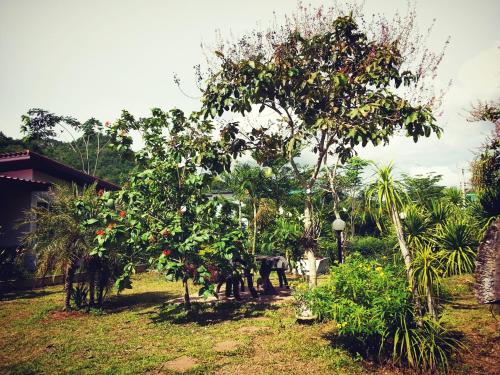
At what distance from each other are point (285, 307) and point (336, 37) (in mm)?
7333

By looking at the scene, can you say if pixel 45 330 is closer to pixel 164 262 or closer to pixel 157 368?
pixel 164 262

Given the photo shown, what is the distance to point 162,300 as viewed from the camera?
10.7 metres

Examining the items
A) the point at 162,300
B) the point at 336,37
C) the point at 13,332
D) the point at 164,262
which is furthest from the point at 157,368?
the point at 336,37

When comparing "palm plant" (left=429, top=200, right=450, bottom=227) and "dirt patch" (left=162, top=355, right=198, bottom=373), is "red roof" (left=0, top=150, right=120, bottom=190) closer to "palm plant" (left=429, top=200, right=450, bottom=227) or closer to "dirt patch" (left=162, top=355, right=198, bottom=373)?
"dirt patch" (left=162, top=355, right=198, bottom=373)

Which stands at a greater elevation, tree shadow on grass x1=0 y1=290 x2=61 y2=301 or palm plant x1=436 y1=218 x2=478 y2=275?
palm plant x1=436 y1=218 x2=478 y2=275

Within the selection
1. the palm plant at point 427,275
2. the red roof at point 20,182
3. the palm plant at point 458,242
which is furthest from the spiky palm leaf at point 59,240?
the palm plant at point 458,242

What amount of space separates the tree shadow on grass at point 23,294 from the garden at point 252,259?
1449 mm

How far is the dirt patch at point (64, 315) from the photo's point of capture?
8.80m

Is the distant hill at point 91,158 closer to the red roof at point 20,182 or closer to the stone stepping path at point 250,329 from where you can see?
the red roof at point 20,182

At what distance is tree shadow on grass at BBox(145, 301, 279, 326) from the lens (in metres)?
8.19

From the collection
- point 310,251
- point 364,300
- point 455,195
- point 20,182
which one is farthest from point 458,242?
point 20,182

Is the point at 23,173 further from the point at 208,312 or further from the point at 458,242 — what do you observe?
the point at 458,242

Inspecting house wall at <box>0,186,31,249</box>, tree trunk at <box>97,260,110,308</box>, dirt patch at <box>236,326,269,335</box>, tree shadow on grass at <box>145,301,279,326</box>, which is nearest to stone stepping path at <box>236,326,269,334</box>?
dirt patch at <box>236,326,269,335</box>

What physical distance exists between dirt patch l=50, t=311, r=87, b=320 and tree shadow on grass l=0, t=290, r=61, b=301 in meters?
3.34
